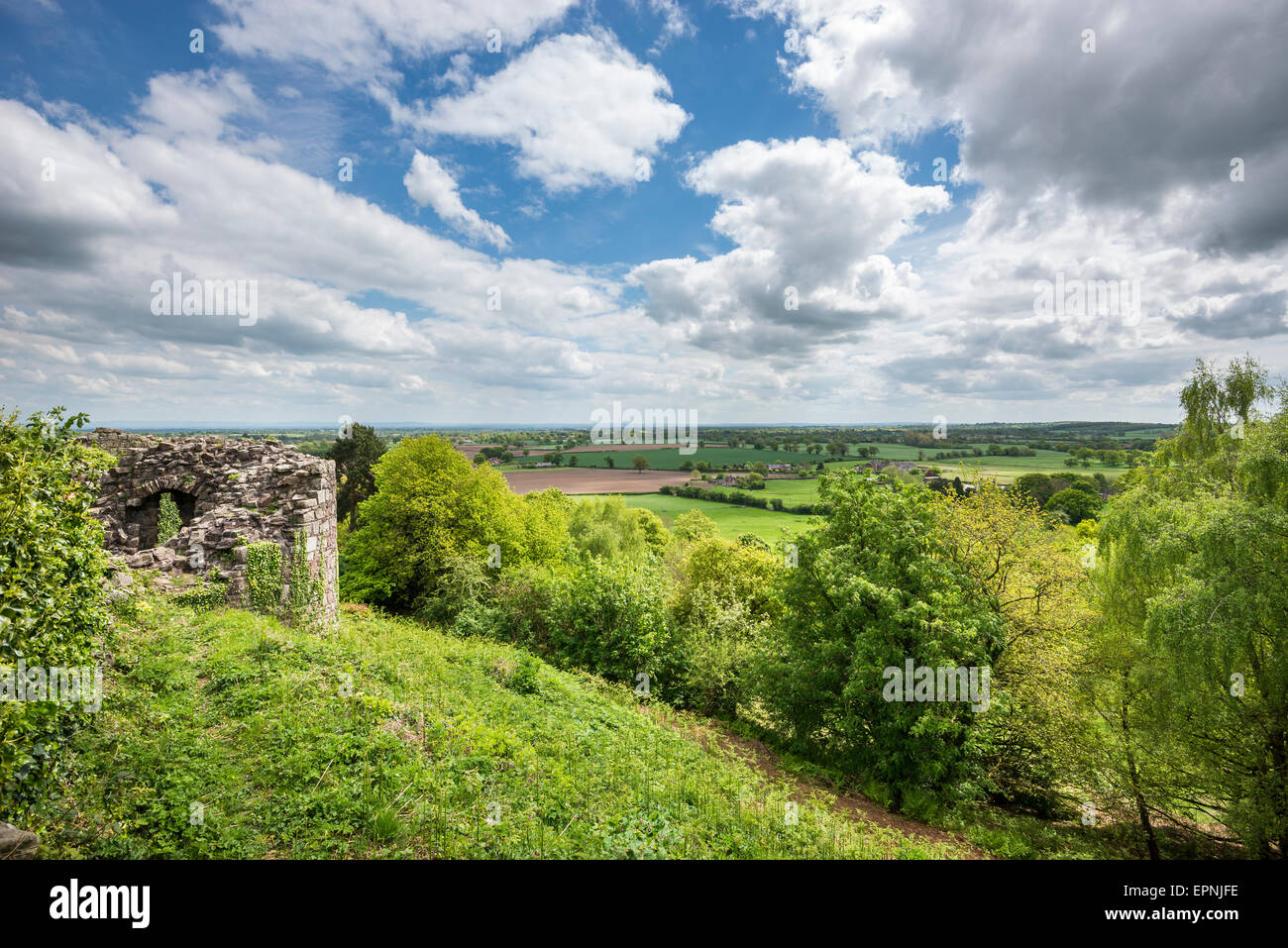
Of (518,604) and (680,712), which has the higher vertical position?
(518,604)

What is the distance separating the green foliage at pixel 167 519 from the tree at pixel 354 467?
26.2m

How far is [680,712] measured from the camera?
49.3ft

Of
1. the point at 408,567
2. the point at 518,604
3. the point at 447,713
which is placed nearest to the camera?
the point at 447,713

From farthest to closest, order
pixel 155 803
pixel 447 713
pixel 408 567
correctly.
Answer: pixel 408 567 < pixel 447 713 < pixel 155 803

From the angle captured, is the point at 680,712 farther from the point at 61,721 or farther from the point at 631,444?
the point at 631,444

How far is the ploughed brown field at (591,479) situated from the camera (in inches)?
2067

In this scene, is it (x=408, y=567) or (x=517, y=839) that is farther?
(x=408, y=567)

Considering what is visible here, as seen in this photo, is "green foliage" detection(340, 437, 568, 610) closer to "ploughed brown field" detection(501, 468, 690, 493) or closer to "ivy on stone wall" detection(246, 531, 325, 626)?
"ivy on stone wall" detection(246, 531, 325, 626)

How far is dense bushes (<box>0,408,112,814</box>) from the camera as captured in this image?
397 centimetres

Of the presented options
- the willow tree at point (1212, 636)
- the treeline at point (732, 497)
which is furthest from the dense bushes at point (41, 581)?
the treeline at point (732, 497)

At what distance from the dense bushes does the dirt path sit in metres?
10.6

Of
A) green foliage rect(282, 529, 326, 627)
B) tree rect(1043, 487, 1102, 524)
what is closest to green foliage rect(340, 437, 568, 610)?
green foliage rect(282, 529, 326, 627)
